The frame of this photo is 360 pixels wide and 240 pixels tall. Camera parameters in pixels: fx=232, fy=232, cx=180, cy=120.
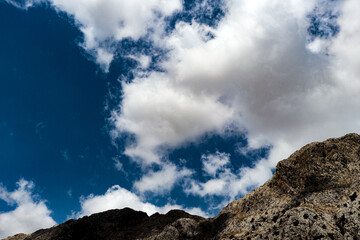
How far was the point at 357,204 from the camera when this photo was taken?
83438 mm

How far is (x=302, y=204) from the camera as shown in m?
102

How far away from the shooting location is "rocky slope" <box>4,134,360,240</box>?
83.6 m

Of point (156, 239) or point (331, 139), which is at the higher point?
point (331, 139)

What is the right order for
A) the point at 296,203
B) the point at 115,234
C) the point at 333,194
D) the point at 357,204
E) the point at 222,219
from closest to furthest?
the point at 357,204 < the point at 333,194 < the point at 296,203 < the point at 222,219 < the point at 115,234

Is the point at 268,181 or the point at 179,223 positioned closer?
the point at 268,181

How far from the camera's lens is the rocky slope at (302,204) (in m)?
83.6

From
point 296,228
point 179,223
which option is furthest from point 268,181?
point 179,223

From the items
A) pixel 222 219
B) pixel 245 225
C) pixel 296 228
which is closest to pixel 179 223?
pixel 222 219

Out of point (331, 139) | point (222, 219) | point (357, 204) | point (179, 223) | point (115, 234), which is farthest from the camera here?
point (115, 234)

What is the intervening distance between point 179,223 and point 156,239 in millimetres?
17771

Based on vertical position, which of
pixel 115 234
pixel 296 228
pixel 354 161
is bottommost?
pixel 296 228

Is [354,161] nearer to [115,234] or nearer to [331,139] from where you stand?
[331,139]

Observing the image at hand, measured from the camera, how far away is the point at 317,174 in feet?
370

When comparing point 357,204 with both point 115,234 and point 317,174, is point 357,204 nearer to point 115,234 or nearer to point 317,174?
point 317,174
